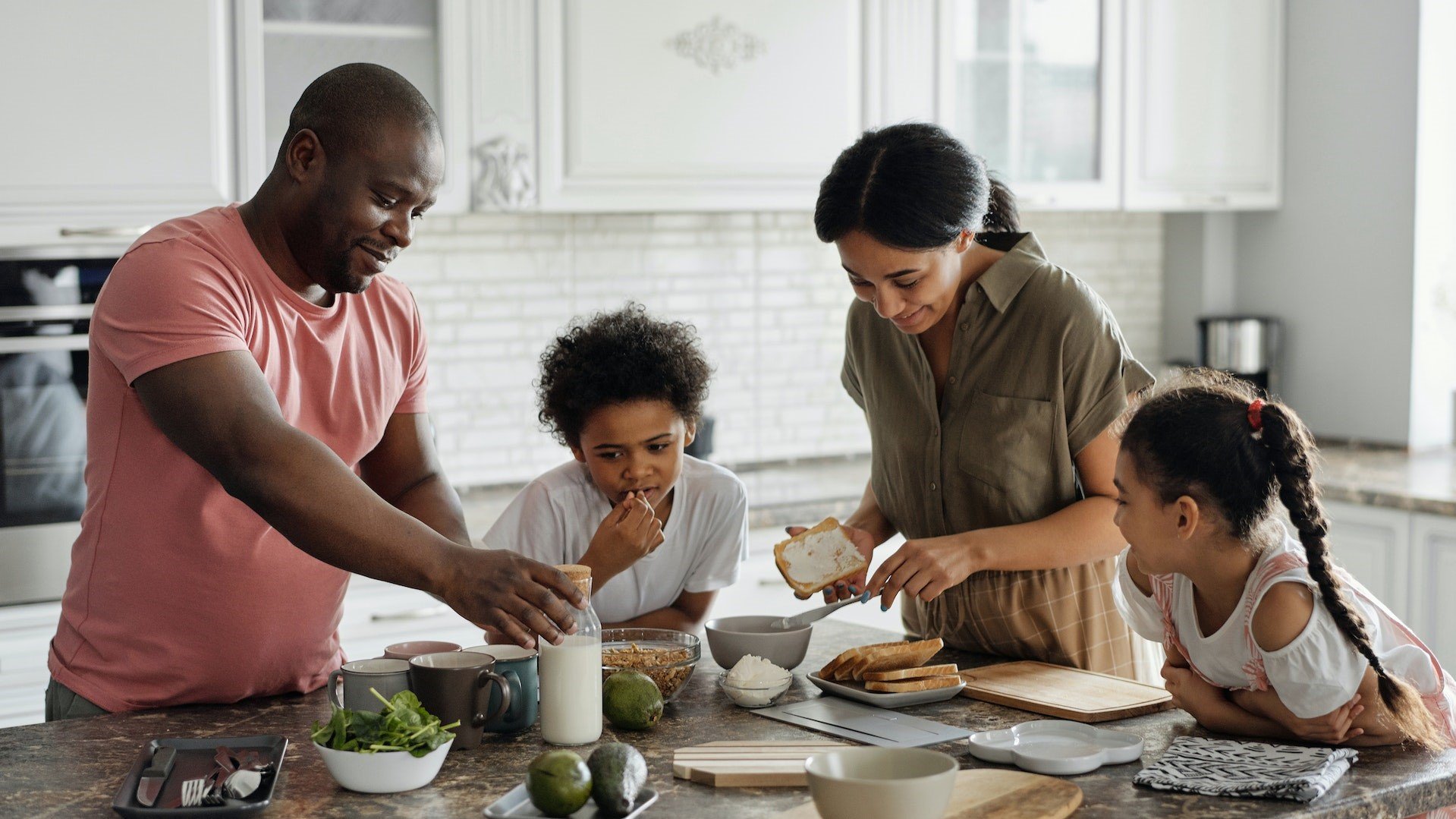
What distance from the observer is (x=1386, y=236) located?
4.21 m

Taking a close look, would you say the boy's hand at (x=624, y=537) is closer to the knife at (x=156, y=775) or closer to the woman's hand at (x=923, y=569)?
the woman's hand at (x=923, y=569)

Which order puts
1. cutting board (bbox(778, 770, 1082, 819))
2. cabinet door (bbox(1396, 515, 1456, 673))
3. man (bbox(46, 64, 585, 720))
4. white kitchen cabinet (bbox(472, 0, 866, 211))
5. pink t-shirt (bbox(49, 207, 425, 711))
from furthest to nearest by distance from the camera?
cabinet door (bbox(1396, 515, 1456, 673)) < white kitchen cabinet (bbox(472, 0, 866, 211)) < pink t-shirt (bbox(49, 207, 425, 711)) < man (bbox(46, 64, 585, 720)) < cutting board (bbox(778, 770, 1082, 819))

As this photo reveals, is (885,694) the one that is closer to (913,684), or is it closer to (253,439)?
(913,684)

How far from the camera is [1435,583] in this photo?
11.7 ft

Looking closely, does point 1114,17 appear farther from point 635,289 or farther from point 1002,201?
point 1002,201

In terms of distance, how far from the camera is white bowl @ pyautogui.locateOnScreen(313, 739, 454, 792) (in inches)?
57.7

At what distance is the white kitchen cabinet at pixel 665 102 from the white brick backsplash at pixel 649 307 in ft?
1.44

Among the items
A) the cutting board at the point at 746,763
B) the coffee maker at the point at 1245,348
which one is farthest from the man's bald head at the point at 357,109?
the coffee maker at the point at 1245,348

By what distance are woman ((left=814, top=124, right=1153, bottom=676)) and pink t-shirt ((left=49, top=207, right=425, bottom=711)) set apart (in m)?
0.74

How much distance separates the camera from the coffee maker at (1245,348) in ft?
14.8

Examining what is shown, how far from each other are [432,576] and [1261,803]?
0.91 meters

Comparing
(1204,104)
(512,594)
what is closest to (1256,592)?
(512,594)

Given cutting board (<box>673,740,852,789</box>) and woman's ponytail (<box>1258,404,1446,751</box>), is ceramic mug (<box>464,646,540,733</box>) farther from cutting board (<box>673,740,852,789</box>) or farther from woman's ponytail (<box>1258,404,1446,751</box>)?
woman's ponytail (<box>1258,404,1446,751</box>)

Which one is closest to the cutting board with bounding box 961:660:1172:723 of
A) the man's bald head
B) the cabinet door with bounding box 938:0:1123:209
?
the man's bald head
